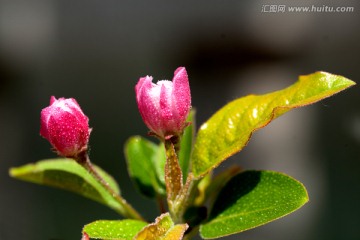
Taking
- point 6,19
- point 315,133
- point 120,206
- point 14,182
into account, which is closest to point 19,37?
point 6,19

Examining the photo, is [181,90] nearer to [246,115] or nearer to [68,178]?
Result: [246,115]

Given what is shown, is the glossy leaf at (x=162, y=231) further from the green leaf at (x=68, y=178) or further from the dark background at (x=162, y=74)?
the dark background at (x=162, y=74)

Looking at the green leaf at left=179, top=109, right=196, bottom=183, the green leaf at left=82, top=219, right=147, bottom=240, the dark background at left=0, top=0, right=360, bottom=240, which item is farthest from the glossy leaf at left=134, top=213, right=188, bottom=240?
the dark background at left=0, top=0, right=360, bottom=240

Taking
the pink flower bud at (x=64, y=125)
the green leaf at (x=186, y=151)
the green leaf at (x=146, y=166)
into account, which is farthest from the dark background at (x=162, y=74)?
the pink flower bud at (x=64, y=125)

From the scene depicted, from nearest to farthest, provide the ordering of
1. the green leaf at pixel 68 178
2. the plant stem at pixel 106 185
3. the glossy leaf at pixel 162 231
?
1. the glossy leaf at pixel 162 231
2. the plant stem at pixel 106 185
3. the green leaf at pixel 68 178

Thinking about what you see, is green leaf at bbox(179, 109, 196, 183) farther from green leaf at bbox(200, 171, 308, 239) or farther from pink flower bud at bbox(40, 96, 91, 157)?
pink flower bud at bbox(40, 96, 91, 157)

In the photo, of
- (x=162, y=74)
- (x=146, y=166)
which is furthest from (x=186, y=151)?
(x=162, y=74)

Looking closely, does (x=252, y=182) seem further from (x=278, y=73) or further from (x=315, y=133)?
(x=278, y=73)
